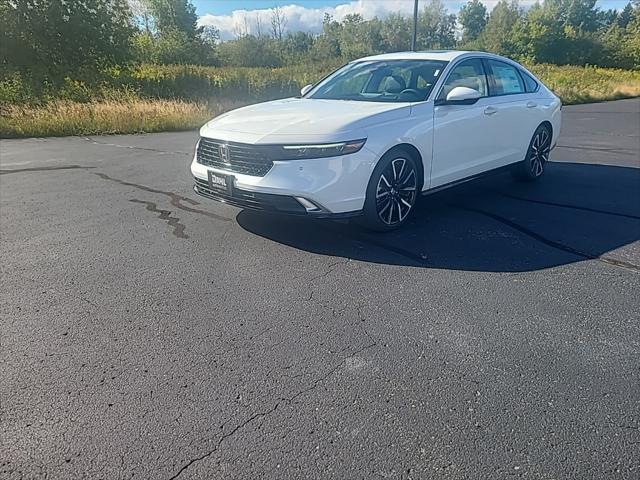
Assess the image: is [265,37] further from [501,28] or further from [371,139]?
[371,139]

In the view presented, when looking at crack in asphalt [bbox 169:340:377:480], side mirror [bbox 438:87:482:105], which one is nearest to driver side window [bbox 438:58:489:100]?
side mirror [bbox 438:87:482:105]

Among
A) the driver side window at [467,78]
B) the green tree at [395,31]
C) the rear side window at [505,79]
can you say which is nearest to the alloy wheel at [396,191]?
the driver side window at [467,78]

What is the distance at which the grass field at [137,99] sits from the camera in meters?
12.4

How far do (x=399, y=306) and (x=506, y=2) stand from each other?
310 feet

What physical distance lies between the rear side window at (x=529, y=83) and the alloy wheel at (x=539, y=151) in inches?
23.8

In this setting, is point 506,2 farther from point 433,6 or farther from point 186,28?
point 186,28

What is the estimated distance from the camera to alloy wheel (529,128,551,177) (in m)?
6.77

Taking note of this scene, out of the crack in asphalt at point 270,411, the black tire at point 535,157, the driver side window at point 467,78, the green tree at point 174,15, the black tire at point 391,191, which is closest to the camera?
the crack in asphalt at point 270,411

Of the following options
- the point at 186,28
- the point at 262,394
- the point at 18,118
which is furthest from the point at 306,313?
the point at 186,28

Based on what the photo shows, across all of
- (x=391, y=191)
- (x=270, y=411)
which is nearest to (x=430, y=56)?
(x=391, y=191)

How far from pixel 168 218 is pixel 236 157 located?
1.43m

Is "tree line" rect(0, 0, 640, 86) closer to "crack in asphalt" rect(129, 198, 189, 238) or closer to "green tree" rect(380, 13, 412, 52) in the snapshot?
"green tree" rect(380, 13, 412, 52)

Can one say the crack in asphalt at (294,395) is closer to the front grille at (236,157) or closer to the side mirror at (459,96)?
the front grille at (236,157)

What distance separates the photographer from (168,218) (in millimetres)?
5219
